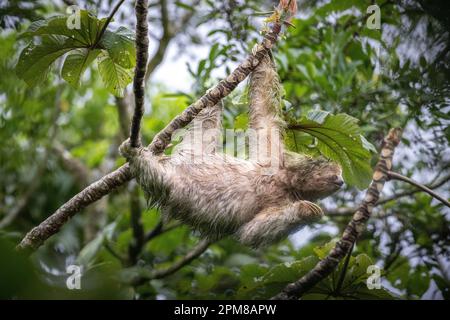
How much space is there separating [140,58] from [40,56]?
1180 millimetres

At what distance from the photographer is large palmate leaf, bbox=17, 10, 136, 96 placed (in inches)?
167

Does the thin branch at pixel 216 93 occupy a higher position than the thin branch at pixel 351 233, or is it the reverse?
the thin branch at pixel 216 93

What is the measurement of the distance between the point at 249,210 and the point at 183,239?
12.6 ft

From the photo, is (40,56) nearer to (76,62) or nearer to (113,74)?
(76,62)

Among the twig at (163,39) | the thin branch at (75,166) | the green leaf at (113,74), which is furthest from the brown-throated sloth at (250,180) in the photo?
the thin branch at (75,166)

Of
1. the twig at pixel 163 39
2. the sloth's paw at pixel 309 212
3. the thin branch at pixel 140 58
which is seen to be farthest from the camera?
the twig at pixel 163 39

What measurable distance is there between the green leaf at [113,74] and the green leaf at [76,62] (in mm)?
91

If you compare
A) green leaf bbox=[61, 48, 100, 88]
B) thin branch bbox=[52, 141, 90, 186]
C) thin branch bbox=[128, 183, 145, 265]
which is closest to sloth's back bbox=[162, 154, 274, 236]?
green leaf bbox=[61, 48, 100, 88]

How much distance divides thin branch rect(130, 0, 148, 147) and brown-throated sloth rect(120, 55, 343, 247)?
25.8 inches

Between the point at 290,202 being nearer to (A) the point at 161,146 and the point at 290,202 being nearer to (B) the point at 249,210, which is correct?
(B) the point at 249,210

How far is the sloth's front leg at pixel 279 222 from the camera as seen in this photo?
455 cm

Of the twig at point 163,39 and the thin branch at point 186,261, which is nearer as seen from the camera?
the thin branch at point 186,261

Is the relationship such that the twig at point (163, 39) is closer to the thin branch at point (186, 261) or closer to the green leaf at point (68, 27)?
the thin branch at point (186, 261)

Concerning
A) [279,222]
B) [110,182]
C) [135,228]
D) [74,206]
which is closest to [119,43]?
[110,182]
